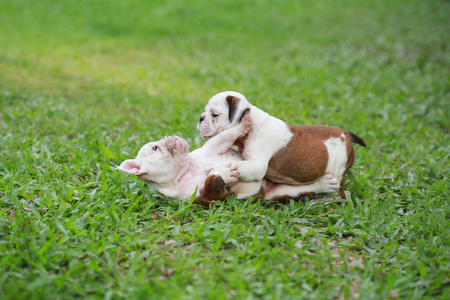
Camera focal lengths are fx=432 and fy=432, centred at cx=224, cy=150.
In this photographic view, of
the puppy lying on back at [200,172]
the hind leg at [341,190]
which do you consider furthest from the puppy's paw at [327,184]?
the hind leg at [341,190]

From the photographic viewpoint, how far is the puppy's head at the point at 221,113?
3.47 m

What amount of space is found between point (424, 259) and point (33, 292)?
101 inches

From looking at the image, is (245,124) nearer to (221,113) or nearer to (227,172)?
(221,113)

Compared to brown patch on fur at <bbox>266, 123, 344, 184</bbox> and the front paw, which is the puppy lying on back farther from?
brown patch on fur at <bbox>266, 123, 344, 184</bbox>

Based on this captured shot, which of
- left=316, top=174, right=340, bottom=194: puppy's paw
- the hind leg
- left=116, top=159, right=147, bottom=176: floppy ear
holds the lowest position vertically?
the hind leg

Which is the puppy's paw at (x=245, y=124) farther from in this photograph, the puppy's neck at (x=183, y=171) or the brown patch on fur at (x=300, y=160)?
the puppy's neck at (x=183, y=171)

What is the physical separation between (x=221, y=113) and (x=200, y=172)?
0.52 meters

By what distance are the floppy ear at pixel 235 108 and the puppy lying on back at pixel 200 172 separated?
53 millimetres

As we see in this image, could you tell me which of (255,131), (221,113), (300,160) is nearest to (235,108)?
(221,113)

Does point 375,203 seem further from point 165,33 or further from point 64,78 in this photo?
point 165,33

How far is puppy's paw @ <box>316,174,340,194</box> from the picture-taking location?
3637mm

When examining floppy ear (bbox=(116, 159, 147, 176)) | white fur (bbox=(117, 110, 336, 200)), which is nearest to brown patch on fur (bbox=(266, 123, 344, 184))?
white fur (bbox=(117, 110, 336, 200))

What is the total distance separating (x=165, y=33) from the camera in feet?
36.1

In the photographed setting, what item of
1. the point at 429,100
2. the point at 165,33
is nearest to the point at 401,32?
the point at 429,100
